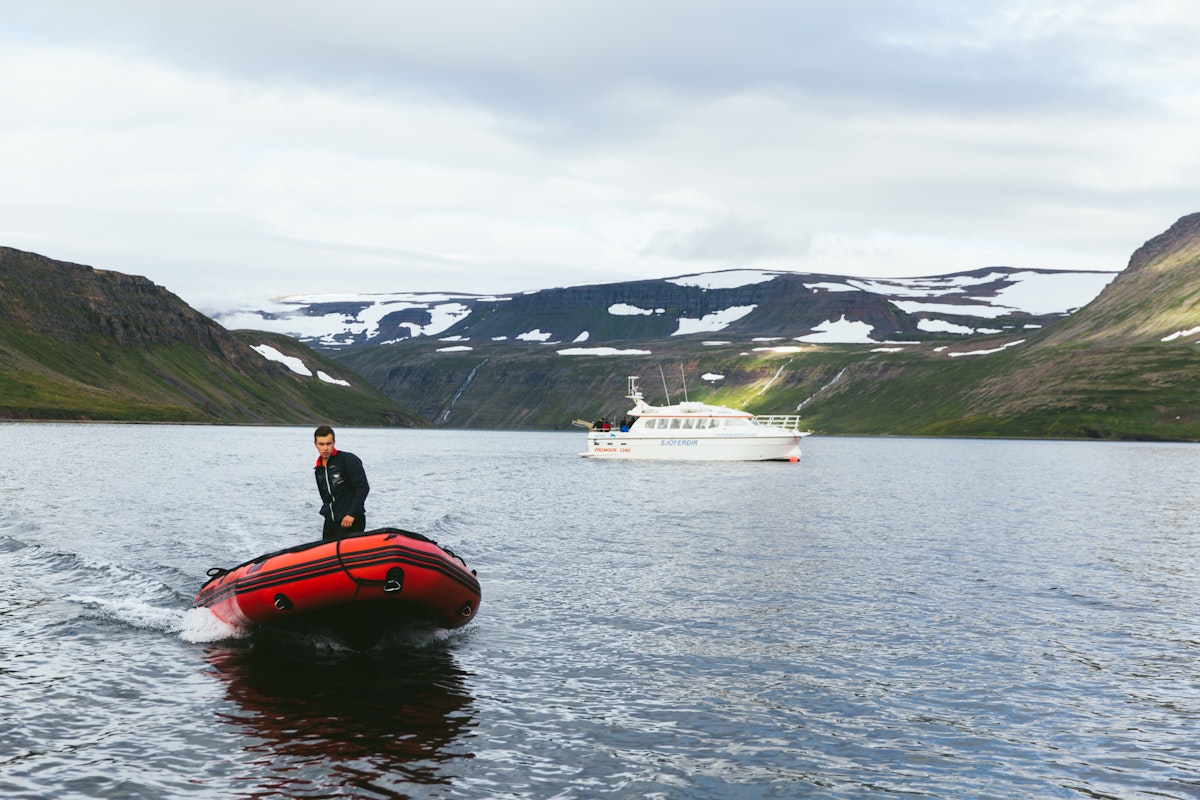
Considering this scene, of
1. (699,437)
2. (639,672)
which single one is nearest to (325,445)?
(639,672)

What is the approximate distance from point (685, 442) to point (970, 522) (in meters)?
57.0

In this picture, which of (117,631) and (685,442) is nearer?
(117,631)

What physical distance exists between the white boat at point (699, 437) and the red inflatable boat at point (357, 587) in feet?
267

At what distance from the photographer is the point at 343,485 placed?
1981 cm

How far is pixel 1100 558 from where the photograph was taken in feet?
115

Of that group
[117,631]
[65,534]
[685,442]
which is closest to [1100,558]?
[117,631]

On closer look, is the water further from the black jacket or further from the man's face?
the man's face

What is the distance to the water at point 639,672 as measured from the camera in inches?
522

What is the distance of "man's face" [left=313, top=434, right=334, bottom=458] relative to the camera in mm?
19125

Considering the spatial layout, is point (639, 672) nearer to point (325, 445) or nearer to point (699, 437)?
point (325, 445)

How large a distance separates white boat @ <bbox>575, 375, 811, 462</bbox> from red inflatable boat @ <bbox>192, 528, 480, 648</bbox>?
8152cm

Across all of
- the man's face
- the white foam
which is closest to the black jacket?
the man's face

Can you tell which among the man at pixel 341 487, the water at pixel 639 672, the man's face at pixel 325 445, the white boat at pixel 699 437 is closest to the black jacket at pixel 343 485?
the man at pixel 341 487

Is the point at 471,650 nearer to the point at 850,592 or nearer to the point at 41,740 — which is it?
the point at 41,740
